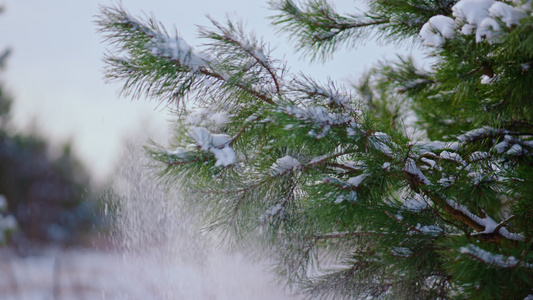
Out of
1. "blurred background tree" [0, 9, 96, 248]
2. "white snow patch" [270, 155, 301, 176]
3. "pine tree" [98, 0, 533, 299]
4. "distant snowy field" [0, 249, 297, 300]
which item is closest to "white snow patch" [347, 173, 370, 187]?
"pine tree" [98, 0, 533, 299]

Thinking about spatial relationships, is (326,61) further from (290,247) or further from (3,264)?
(3,264)

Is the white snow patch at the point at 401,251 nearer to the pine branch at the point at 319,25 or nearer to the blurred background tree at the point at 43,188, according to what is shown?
the pine branch at the point at 319,25

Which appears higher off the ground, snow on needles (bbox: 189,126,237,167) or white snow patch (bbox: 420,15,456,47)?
white snow patch (bbox: 420,15,456,47)

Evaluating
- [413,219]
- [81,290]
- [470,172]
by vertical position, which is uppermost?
[470,172]

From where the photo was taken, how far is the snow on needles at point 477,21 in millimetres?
456

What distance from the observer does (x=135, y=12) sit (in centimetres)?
62

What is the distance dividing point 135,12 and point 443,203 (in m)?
0.69

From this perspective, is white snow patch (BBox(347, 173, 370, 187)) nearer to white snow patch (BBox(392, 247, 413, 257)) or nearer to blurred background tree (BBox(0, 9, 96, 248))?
white snow patch (BBox(392, 247, 413, 257))

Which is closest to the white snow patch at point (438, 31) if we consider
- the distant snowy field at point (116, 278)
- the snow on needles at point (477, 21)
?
the snow on needles at point (477, 21)

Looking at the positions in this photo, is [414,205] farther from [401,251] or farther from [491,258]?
[491,258]

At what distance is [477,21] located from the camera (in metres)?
0.50

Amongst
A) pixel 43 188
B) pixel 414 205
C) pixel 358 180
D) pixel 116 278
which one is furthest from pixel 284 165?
pixel 43 188

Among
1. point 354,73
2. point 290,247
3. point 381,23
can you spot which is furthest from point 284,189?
point 354,73

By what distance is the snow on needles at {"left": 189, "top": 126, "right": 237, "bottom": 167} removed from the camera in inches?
24.0
